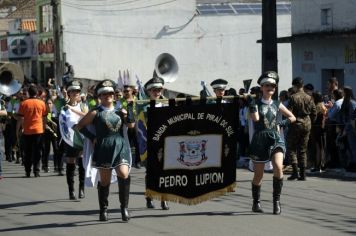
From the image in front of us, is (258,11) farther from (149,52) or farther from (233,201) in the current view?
(233,201)

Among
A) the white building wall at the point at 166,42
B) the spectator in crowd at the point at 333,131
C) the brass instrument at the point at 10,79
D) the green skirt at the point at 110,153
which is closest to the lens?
the green skirt at the point at 110,153

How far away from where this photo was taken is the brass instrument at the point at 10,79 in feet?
80.9

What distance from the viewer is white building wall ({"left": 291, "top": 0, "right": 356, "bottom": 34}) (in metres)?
28.7

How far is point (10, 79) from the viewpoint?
25.4 m

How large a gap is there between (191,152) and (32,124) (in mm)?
7435

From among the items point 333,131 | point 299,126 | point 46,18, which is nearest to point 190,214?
point 299,126

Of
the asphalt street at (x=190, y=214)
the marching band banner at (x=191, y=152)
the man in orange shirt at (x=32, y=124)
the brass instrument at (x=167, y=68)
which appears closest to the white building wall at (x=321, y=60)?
the brass instrument at (x=167, y=68)

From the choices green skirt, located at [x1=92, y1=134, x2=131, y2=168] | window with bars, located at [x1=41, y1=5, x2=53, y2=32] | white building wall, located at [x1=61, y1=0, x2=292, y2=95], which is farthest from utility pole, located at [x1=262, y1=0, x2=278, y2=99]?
window with bars, located at [x1=41, y1=5, x2=53, y2=32]

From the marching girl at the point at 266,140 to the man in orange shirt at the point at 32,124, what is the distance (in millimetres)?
7590

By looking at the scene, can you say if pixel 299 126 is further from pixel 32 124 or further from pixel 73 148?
pixel 32 124

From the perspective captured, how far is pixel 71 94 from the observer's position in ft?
47.4

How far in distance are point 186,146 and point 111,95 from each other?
4.13 ft

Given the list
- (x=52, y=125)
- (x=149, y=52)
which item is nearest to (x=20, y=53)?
(x=149, y=52)

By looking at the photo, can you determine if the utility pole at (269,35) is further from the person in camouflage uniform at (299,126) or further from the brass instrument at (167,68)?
the brass instrument at (167,68)
